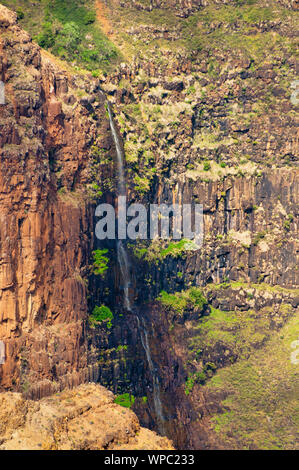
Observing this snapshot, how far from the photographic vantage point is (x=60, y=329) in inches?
2313

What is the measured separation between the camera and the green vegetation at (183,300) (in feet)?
231

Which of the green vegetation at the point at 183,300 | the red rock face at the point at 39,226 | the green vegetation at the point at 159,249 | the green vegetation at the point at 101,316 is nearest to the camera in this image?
the red rock face at the point at 39,226

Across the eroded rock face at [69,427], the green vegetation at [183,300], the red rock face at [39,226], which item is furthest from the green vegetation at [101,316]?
the eroded rock face at [69,427]

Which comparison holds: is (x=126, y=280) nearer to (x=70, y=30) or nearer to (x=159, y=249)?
(x=159, y=249)

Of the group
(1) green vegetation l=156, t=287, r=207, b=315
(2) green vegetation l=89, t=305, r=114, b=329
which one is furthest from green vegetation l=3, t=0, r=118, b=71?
(2) green vegetation l=89, t=305, r=114, b=329

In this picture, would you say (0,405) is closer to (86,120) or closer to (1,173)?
(1,173)

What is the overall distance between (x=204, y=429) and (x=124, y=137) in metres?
22.5

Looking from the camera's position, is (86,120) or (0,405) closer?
(0,405)

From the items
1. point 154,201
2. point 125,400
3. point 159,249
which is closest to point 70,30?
point 154,201

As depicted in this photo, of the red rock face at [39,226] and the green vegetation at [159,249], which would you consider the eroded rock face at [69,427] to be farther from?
the green vegetation at [159,249]

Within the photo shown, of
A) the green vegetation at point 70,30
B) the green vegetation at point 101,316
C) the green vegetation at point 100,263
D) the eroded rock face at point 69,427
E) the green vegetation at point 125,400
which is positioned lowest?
the green vegetation at point 125,400

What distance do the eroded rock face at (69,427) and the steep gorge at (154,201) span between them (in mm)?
4737

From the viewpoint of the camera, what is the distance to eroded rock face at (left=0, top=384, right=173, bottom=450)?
154 feet
